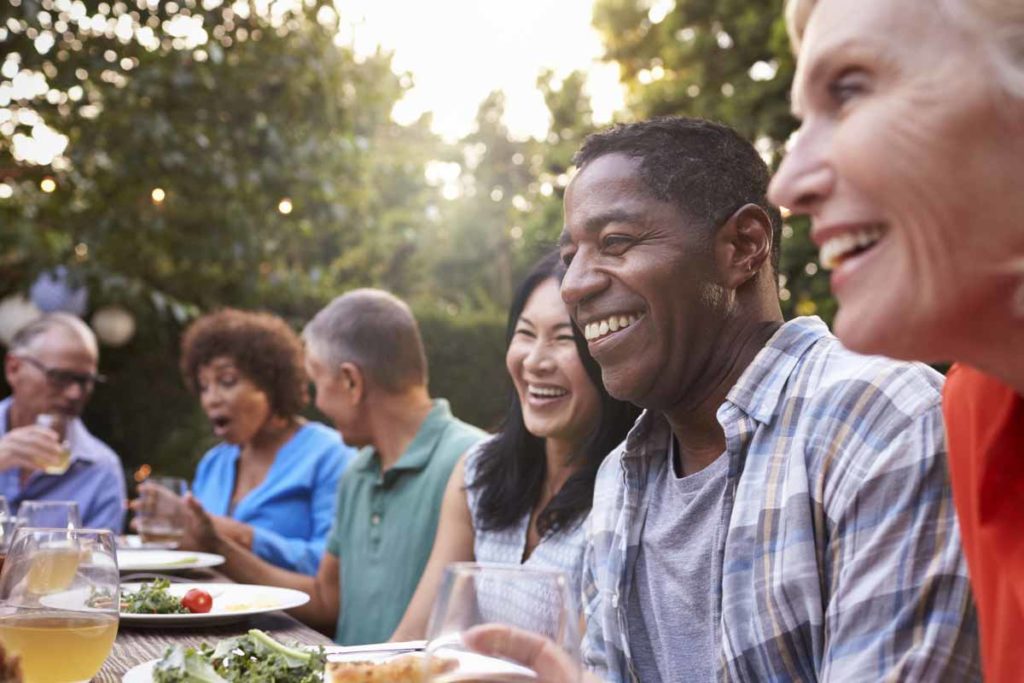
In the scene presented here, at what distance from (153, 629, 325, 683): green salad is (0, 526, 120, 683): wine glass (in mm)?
130

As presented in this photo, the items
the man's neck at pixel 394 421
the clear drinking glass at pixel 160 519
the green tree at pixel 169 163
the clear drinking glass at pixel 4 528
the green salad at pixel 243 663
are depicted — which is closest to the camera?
the green salad at pixel 243 663

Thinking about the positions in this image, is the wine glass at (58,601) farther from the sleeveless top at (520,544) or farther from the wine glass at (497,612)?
the wine glass at (497,612)

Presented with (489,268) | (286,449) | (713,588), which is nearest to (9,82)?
(286,449)

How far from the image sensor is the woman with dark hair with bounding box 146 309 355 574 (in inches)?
196

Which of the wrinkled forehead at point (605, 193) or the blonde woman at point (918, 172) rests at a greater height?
the wrinkled forehead at point (605, 193)

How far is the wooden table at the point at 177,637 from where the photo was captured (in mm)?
2256

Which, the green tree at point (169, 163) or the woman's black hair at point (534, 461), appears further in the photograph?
the green tree at point (169, 163)

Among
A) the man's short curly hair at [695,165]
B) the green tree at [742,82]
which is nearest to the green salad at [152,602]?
the man's short curly hair at [695,165]

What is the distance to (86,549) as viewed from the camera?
183 cm

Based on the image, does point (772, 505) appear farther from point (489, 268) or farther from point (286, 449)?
point (489, 268)

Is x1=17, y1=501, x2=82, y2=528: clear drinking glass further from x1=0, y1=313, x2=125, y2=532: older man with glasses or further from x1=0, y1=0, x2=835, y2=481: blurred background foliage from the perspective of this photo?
x1=0, y1=313, x2=125, y2=532: older man with glasses

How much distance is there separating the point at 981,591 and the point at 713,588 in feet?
2.16

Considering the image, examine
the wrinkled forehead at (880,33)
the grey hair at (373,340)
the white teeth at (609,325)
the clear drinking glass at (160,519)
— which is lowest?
the clear drinking glass at (160,519)

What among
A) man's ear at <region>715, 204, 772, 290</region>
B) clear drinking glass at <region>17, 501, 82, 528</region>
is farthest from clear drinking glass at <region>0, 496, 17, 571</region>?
man's ear at <region>715, 204, 772, 290</region>
